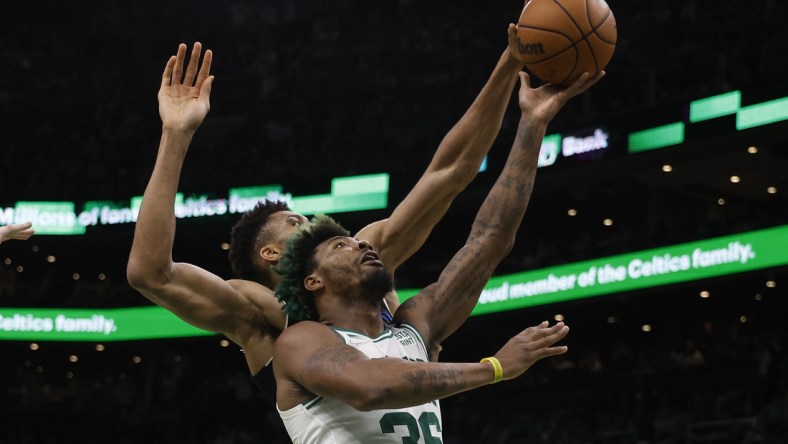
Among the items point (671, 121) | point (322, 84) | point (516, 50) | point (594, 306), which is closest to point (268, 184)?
point (322, 84)

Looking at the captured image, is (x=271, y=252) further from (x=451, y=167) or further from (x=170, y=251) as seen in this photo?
(x=451, y=167)

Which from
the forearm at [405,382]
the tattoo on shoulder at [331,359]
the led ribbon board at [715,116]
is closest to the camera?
the forearm at [405,382]

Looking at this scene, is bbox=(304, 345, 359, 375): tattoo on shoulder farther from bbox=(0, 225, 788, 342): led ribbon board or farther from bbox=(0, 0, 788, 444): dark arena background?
bbox=(0, 225, 788, 342): led ribbon board

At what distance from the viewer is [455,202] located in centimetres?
1936

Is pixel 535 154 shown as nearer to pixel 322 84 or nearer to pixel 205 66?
pixel 205 66

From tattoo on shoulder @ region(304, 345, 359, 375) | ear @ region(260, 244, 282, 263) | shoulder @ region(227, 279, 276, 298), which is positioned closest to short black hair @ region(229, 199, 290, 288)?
ear @ region(260, 244, 282, 263)

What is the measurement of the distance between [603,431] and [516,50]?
11592 millimetres

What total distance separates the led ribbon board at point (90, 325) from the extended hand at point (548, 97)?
16.8 meters

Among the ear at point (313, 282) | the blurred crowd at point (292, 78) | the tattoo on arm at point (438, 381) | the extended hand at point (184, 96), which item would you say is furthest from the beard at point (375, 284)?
the blurred crowd at point (292, 78)

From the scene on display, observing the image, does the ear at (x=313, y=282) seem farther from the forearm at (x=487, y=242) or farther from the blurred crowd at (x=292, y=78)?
the blurred crowd at (x=292, y=78)

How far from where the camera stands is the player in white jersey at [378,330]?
343 cm

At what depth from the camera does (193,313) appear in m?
4.12

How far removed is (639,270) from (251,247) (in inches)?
505

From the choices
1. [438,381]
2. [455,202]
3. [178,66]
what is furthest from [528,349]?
[455,202]
